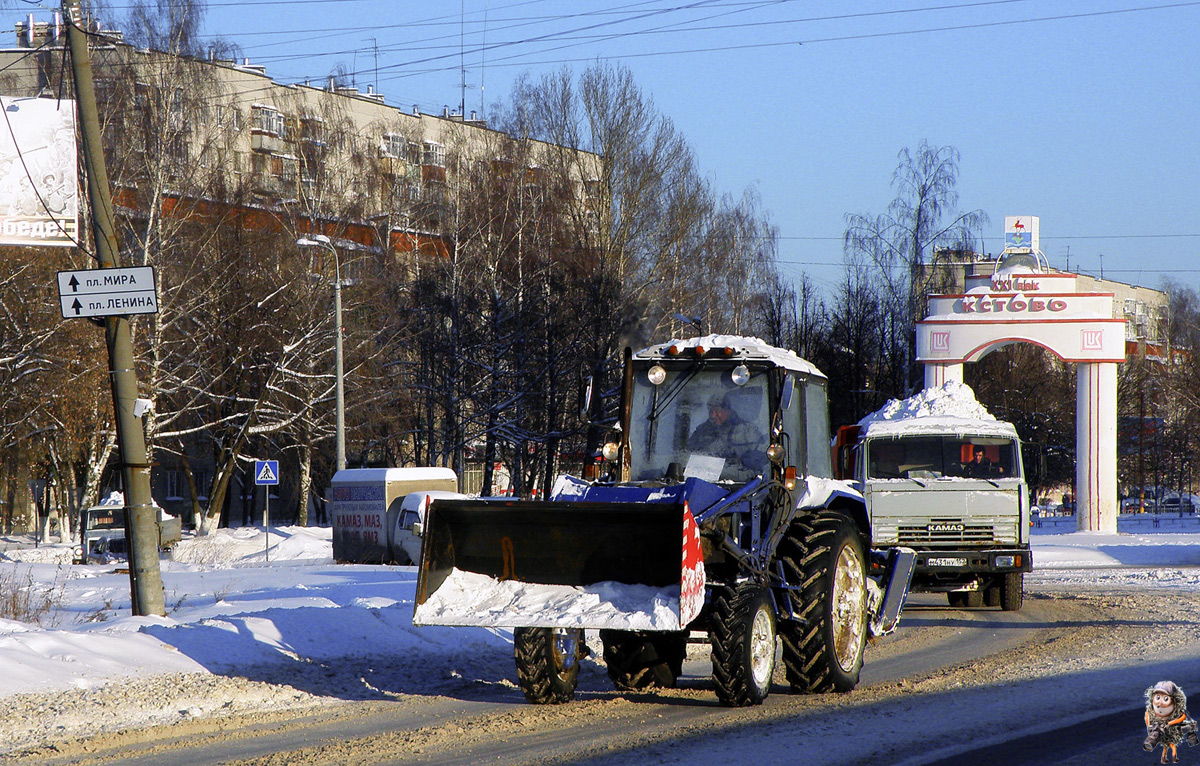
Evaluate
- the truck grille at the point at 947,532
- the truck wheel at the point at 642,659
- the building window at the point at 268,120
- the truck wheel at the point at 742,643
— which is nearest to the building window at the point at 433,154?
the building window at the point at 268,120

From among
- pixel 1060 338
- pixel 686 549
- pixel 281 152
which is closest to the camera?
pixel 686 549

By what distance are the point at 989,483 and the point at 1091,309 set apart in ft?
70.3

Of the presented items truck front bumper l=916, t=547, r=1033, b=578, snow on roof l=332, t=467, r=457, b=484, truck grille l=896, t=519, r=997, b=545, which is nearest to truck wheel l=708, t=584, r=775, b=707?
truck front bumper l=916, t=547, r=1033, b=578

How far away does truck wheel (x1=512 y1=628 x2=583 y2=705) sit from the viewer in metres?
8.84

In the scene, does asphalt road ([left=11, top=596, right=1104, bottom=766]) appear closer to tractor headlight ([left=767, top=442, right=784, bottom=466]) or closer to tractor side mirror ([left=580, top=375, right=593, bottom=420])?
tractor headlight ([left=767, top=442, right=784, bottom=466])

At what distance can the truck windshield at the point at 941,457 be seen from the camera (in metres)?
16.2

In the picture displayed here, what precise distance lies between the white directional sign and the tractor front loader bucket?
4.91m

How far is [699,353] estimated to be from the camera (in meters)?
10.0

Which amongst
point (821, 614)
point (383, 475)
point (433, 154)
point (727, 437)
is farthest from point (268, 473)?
point (821, 614)

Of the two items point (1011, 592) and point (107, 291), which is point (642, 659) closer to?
point (107, 291)

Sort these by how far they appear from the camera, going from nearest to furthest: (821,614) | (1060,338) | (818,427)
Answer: (821,614) < (818,427) < (1060,338)

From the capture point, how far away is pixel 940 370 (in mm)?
36250

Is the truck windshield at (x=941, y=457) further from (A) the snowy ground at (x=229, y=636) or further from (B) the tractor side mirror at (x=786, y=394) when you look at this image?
(B) the tractor side mirror at (x=786, y=394)
